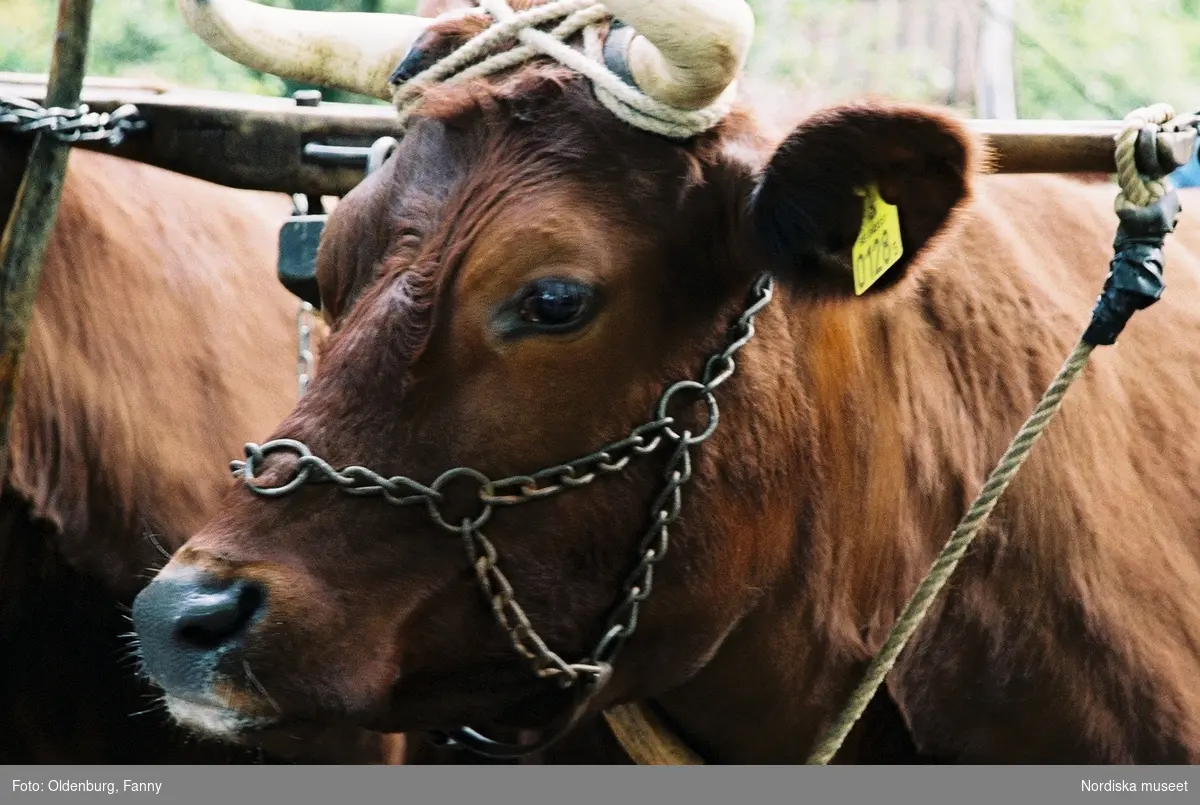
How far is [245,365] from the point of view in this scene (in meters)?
4.04

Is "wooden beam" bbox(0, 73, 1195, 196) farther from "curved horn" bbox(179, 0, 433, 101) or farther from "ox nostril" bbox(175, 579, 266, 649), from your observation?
"ox nostril" bbox(175, 579, 266, 649)

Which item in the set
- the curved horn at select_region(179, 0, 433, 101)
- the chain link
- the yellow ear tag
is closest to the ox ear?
the yellow ear tag

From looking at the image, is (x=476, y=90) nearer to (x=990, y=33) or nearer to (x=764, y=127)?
(x=764, y=127)

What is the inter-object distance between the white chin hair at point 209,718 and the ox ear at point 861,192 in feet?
3.92

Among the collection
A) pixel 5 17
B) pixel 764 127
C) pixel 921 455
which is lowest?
pixel 5 17

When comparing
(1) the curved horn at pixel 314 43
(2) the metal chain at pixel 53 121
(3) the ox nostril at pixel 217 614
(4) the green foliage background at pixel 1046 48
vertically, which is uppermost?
(1) the curved horn at pixel 314 43

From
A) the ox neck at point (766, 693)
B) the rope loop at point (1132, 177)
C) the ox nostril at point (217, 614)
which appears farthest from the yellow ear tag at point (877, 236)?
the ox nostril at point (217, 614)

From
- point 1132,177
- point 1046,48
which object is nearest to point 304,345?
point 1132,177

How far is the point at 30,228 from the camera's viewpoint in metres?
3.35

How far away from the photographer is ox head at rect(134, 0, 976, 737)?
2430mm

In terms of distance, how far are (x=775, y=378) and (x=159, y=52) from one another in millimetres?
6581

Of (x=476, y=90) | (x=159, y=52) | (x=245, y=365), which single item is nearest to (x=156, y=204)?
(x=245, y=365)

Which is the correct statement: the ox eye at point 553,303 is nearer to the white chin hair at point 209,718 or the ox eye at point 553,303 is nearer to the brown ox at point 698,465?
the brown ox at point 698,465

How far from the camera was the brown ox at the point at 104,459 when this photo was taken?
12.0 feet
